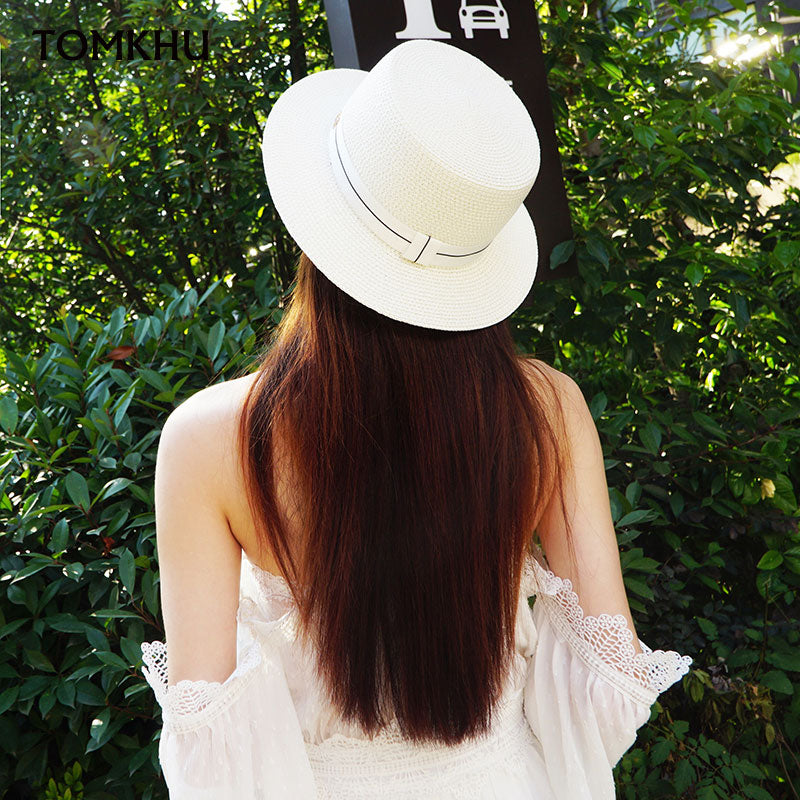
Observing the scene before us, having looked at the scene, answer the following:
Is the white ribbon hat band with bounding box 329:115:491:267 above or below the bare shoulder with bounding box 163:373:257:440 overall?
above

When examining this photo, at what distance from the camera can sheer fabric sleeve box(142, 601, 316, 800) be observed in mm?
1144

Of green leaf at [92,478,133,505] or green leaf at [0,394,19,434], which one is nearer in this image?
green leaf at [92,478,133,505]

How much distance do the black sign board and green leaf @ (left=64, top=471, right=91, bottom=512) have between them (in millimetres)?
1053

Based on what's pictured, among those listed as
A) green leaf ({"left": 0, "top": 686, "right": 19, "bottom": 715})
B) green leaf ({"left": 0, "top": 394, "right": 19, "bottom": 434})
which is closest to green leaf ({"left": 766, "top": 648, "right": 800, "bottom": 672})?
green leaf ({"left": 0, "top": 686, "right": 19, "bottom": 715})

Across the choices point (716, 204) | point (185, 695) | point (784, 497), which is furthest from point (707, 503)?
point (185, 695)

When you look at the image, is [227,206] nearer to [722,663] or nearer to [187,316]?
[187,316]

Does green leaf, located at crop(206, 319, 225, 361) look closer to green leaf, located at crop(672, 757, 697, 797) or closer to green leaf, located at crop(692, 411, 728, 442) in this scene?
green leaf, located at crop(692, 411, 728, 442)

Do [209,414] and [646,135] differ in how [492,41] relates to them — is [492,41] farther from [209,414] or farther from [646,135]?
[209,414]

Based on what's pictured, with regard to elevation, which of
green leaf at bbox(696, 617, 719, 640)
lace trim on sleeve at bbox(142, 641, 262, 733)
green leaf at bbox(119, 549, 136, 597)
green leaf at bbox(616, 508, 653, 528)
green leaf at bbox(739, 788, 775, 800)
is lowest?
green leaf at bbox(739, 788, 775, 800)

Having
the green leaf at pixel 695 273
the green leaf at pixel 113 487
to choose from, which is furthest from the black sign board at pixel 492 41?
the green leaf at pixel 113 487

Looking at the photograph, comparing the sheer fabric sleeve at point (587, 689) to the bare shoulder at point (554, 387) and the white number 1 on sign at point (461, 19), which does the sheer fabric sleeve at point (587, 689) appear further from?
the white number 1 on sign at point (461, 19)

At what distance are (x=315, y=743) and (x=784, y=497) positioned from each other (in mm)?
1528

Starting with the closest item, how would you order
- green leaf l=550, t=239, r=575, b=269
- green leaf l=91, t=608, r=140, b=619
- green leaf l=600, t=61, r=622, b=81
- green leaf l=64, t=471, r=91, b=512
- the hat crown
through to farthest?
the hat crown, green leaf l=91, t=608, r=140, b=619, green leaf l=64, t=471, r=91, b=512, green leaf l=550, t=239, r=575, b=269, green leaf l=600, t=61, r=622, b=81

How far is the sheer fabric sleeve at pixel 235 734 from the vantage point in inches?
45.0
